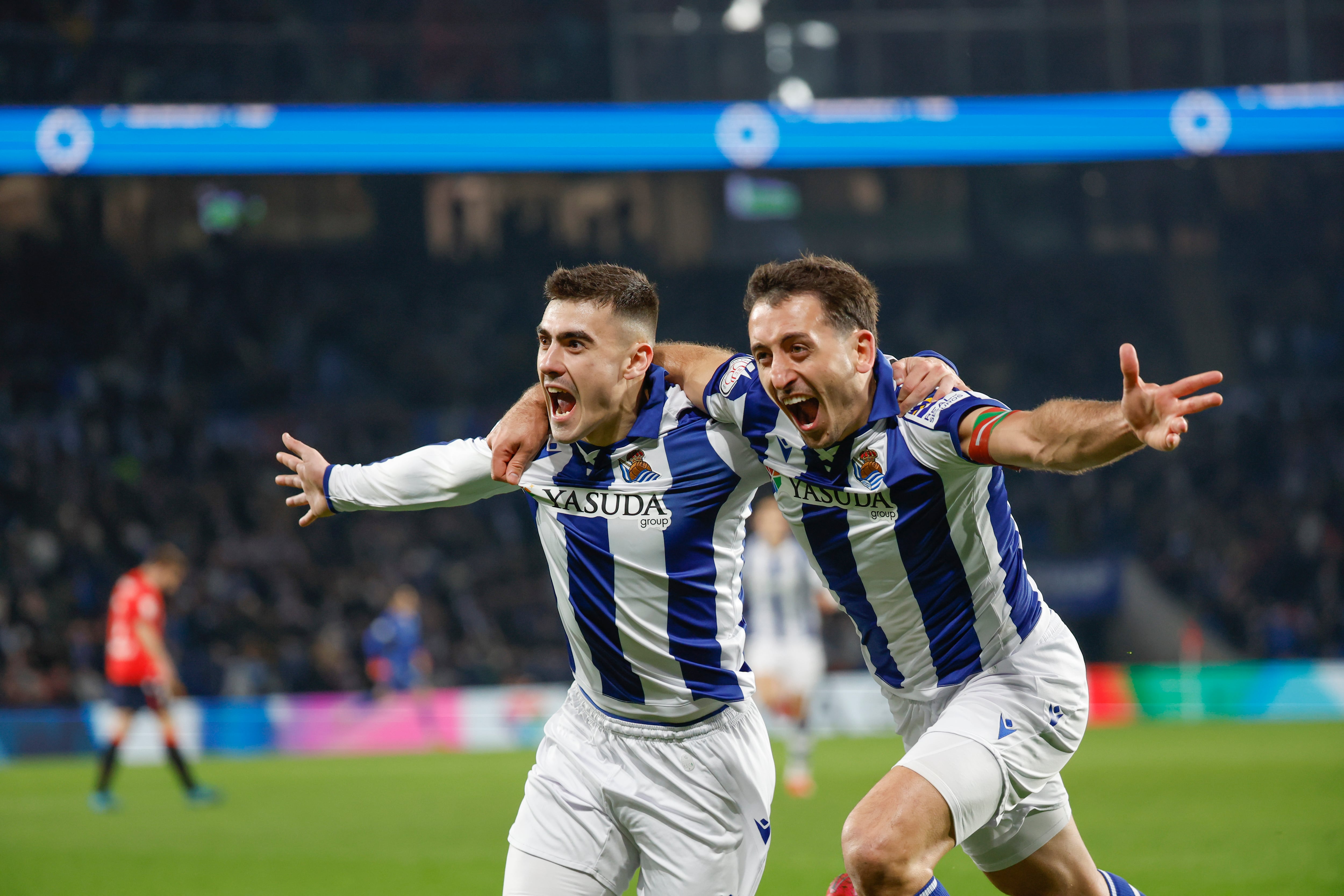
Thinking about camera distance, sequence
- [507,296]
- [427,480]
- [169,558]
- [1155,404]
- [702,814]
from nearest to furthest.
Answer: [1155,404], [702,814], [427,480], [169,558], [507,296]

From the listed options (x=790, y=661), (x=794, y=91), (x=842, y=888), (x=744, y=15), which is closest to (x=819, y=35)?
(x=794, y=91)

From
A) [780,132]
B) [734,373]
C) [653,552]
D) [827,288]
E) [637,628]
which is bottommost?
[637,628]

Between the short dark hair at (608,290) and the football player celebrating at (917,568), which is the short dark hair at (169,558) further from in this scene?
the short dark hair at (608,290)

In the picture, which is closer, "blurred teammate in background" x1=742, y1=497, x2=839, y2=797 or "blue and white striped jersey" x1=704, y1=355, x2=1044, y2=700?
"blue and white striped jersey" x1=704, y1=355, x2=1044, y2=700

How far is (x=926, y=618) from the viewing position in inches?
150

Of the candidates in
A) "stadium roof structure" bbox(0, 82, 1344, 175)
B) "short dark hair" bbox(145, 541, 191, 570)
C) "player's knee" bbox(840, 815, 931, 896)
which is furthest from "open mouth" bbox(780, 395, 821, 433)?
"stadium roof structure" bbox(0, 82, 1344, 175)

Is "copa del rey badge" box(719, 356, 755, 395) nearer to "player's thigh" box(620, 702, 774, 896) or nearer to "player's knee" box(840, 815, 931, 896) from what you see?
"player's thigh" box(620, 702, 774, 896)

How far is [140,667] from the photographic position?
36.2ft

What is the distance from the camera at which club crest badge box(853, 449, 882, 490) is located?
3637 millimetres

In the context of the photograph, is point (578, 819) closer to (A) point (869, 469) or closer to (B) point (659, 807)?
(B) point (659, 807)

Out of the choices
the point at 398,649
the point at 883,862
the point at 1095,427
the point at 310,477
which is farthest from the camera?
the point at 398,649

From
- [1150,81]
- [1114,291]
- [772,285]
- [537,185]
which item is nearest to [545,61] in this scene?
[537,185]

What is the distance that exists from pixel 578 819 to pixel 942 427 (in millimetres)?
1469

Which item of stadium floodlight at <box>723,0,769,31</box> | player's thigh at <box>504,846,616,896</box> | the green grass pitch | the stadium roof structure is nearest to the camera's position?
player's thigh at <box>504,846,616,896</box>
